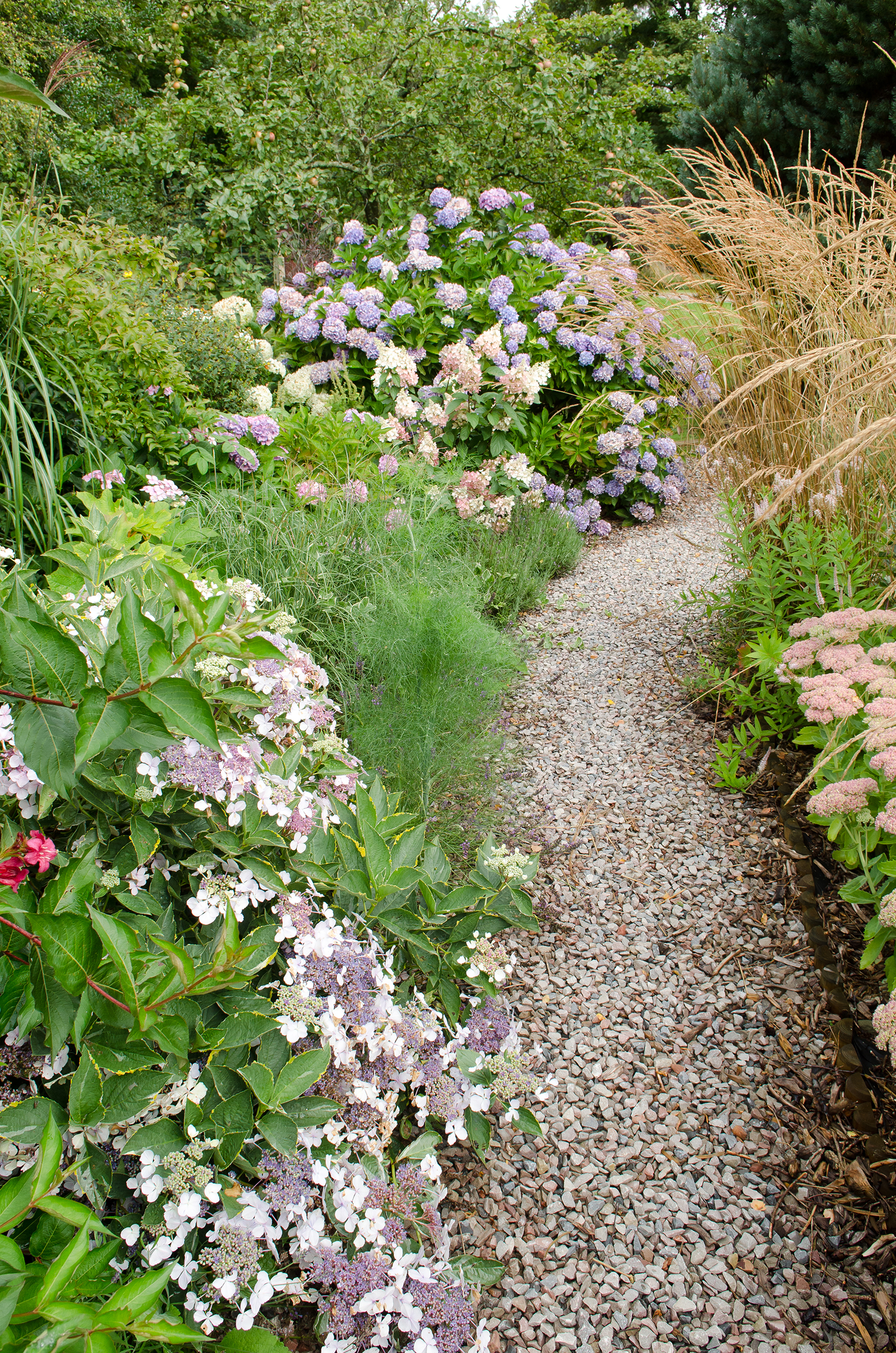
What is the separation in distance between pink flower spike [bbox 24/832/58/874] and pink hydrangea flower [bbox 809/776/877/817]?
56.0 inches

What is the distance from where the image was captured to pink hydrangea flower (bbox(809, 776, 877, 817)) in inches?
63.7

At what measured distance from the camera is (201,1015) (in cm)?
116

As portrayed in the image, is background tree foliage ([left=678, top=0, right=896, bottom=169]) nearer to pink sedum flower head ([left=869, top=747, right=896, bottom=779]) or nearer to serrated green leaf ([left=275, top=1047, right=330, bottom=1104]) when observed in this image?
pink sedum flower head ([left=869, top=747, right=896, bottom=779])

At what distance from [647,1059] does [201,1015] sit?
46.3 inches

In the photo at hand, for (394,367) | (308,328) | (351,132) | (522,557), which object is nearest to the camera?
(522,557)

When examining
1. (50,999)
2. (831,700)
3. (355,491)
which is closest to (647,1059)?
(831,700)

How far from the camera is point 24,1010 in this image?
93 centimetres

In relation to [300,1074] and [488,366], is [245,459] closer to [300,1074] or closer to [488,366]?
[488,366]

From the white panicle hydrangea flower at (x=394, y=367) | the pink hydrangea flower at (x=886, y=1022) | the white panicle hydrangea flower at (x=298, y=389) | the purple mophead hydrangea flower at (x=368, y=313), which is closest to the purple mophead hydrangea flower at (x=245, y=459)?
the white panicle hydrangea flower at (x=394, y=367)

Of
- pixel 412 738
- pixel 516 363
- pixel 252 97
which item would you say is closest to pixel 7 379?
pixel 412 738

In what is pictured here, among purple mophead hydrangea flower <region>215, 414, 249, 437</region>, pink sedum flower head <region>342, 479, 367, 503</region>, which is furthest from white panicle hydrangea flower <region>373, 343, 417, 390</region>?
pink sedum flower head <region>342, 479, 367, 503</region>

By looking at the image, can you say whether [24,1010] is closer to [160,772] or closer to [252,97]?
[160,772]

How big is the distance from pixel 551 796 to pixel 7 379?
89.2 inches

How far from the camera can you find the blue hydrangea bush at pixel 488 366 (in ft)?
15.2
